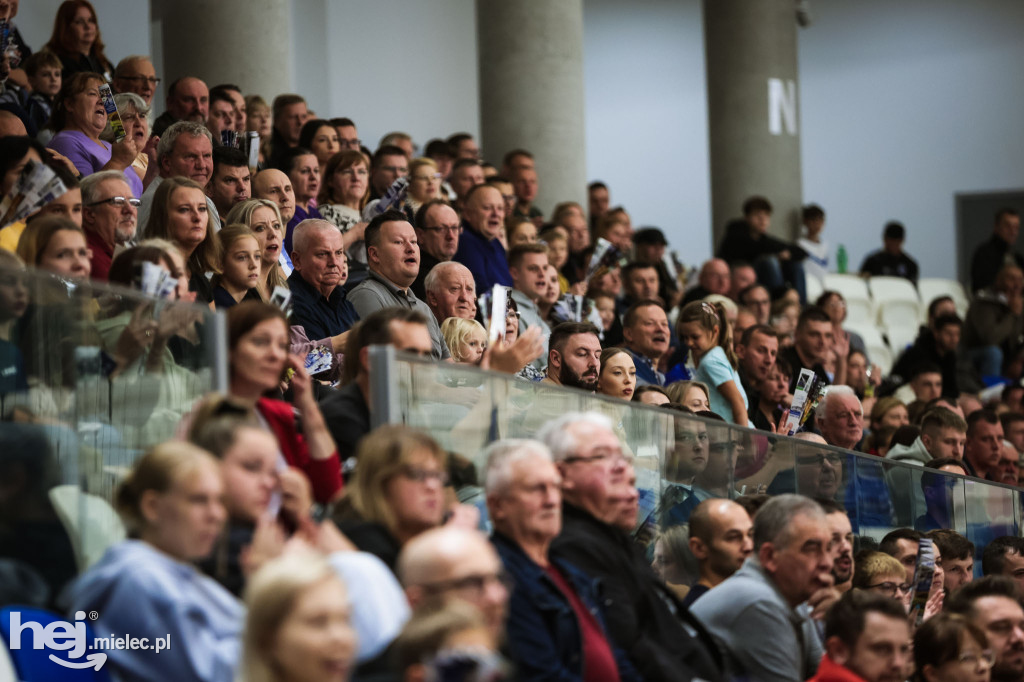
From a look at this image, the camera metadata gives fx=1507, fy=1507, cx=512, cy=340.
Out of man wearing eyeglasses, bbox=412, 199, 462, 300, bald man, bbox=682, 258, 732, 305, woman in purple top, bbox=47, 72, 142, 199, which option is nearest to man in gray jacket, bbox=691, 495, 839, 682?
man wearing eyeglasses, bbox=412, 199, 462, 300

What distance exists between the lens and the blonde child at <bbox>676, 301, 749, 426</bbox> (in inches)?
277

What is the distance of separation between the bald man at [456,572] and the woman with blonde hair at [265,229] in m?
2.73

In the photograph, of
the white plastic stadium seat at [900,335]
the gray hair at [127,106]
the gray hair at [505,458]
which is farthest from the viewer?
the white plastic stadium seat at [900,335]

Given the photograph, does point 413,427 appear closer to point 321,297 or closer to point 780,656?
point 780,656

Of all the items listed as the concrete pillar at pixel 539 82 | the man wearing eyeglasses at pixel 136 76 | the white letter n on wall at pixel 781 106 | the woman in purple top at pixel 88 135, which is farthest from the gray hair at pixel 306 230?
the white letter n on wall at pixel 781 106

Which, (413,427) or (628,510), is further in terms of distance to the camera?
(628,510)

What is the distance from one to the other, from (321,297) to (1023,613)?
9.35 ft

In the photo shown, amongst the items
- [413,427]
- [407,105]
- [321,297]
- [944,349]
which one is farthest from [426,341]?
[407,105]

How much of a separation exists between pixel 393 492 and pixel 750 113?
11.2 m

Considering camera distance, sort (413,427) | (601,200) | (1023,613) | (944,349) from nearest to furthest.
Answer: (413,427), (1023,613), (944,349), (601,200)

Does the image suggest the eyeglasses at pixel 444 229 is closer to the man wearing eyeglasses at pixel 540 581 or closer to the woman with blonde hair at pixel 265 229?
the woman with blonde hair at pixel 265 229

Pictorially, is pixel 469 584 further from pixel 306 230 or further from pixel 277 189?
pixel 277 189

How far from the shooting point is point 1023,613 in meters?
4.82

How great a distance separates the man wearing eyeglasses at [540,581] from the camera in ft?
11.5
